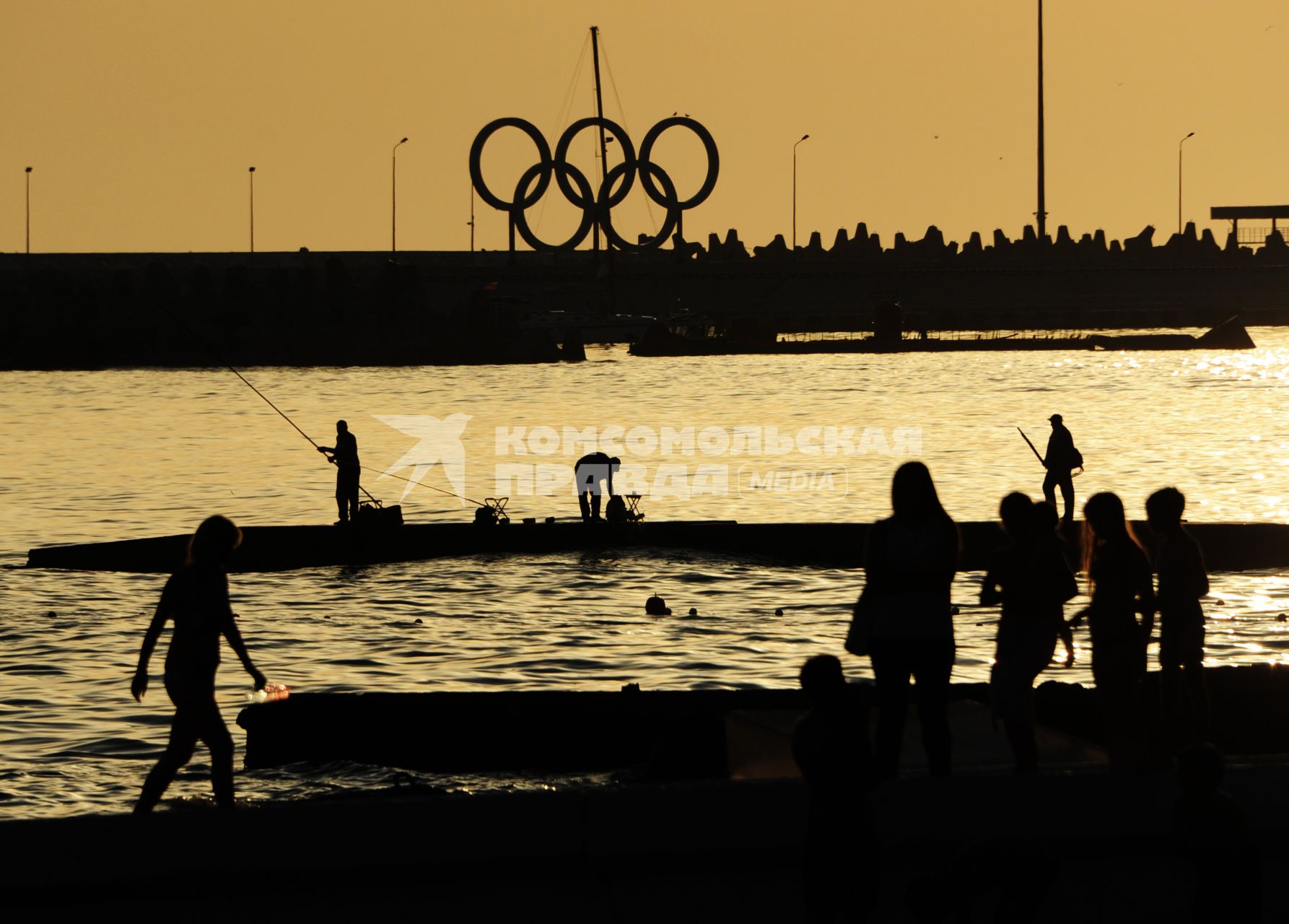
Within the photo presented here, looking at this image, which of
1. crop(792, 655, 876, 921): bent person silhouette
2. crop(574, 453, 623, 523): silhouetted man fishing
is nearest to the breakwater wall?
crop(574, 453, 623, 523): silhouetted man fishing

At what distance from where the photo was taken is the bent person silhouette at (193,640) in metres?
9.19

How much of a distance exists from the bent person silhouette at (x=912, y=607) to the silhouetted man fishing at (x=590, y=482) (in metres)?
17.5

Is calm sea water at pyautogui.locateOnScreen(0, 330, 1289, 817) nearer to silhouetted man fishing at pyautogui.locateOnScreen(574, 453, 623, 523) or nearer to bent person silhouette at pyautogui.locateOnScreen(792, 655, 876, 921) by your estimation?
silhouetted man fishing at pyautogui.locateOnScreen(574, 453, 623, 523)

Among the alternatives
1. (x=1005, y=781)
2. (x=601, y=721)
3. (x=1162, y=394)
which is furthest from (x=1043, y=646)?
(x=1162, y=394)

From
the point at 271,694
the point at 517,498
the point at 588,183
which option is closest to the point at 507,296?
the point at 588,183

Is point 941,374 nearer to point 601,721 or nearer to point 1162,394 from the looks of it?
point 1162,394

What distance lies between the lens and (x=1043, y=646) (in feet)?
29.2

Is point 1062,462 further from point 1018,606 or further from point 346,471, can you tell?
point 1018,606

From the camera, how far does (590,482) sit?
28.8m

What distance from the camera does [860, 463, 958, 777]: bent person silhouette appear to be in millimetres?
8500

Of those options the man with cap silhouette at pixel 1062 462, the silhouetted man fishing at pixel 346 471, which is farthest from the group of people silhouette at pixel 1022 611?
the man with cap silhouette at pixel 1062 462

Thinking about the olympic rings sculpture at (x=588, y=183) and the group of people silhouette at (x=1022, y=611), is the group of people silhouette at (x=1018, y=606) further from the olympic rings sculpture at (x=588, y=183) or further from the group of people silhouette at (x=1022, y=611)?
the olympic rings sculpture at (x=588, y=183)

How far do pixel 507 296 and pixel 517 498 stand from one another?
12215cm

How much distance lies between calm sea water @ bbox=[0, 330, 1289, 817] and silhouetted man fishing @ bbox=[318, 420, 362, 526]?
108cm
